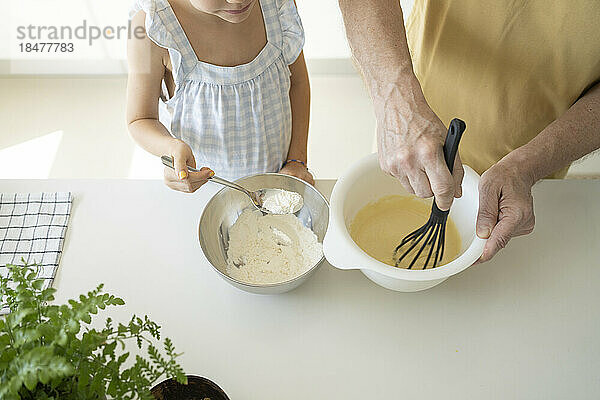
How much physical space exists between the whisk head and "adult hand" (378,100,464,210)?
0.08 metres

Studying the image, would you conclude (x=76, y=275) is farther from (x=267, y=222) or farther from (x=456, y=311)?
(x=456, y=311)

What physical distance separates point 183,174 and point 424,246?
0.43m

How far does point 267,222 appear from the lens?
3.34ft

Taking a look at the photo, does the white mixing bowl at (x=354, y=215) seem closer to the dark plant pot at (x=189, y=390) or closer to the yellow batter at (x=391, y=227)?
the yellow batter at (x=391, y=227)

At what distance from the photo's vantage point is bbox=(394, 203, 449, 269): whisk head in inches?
34.6

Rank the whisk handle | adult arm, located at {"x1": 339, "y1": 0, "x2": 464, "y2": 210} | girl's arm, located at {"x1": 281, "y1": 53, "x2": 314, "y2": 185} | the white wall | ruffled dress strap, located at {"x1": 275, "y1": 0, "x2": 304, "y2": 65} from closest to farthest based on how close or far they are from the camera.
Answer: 1. the whisk handle
2. adult arm, located at {"x1": 339, "y1": 0, "x2": 464, "y2": 210}
3. ruffled dress strap, located at {"x1": 275, "y1": 0, "x2": 304, "y2": 65}
4. girl's arm, located at {"x1": 281, "y1": 53, "x2": 314, "y2": 185}
5. the white wall

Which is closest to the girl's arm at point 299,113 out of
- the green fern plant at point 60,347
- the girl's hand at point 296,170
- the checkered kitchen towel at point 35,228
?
the girl's hand at point 296,170

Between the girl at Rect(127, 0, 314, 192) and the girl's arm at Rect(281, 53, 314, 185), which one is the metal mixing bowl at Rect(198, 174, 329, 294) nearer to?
the girl at Rect(127, 0, 314, 192)

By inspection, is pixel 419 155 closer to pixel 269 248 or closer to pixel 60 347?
pixel 269 248

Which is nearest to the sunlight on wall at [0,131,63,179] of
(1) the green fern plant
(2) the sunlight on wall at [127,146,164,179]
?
(2) the sunlight on wall at [127,146,164,179]

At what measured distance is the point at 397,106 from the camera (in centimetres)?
86

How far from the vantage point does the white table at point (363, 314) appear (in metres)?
0.85

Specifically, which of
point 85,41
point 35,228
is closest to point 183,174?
point 35,228

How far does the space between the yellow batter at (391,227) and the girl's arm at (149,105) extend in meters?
0.30
